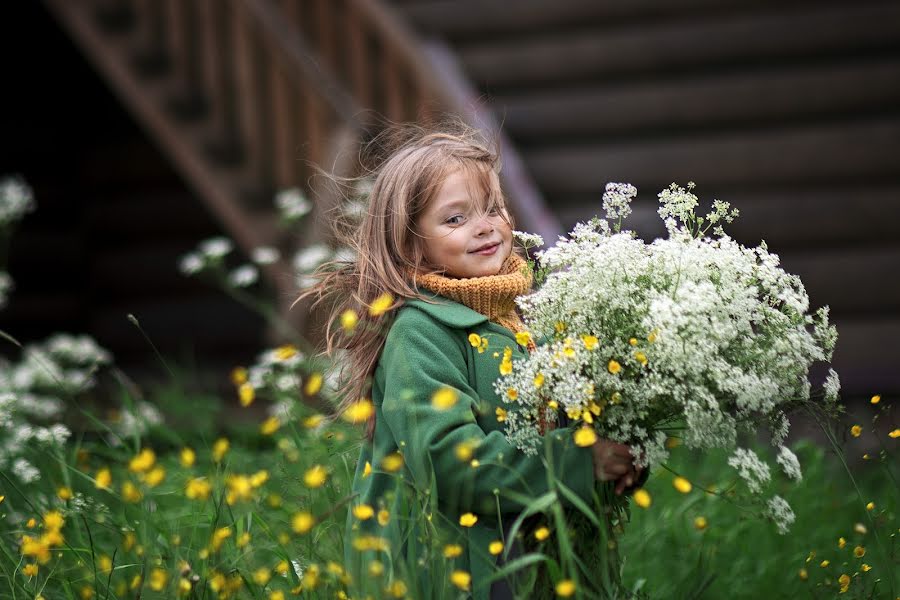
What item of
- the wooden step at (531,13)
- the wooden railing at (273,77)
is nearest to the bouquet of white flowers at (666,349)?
the wooden railing at (273,77)

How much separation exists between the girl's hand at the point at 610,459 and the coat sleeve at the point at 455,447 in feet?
0.06

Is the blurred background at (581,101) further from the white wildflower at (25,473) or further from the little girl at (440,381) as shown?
the little girl at (440,381)

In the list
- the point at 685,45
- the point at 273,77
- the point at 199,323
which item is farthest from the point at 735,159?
the point at 199,323

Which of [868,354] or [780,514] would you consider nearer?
[780,514]

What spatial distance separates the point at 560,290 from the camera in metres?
1.67

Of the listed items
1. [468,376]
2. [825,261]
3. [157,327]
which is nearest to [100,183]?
[157,327]

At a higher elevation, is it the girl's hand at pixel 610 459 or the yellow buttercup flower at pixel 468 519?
the girl's hand at pixel 610 459

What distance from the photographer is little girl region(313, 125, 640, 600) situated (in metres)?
1.65

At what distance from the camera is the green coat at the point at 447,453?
5.41 feet

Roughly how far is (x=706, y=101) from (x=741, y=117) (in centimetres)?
17

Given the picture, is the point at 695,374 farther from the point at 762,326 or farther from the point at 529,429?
the point at 529,429

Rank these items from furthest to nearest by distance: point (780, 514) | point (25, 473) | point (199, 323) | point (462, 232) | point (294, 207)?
point (199, 323)
point (294, 207)
point (25, 473)
point (462, 232)
point (780, 514)

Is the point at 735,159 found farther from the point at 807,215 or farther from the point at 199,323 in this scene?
the point at 199,323

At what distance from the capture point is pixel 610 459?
5.36 ft
